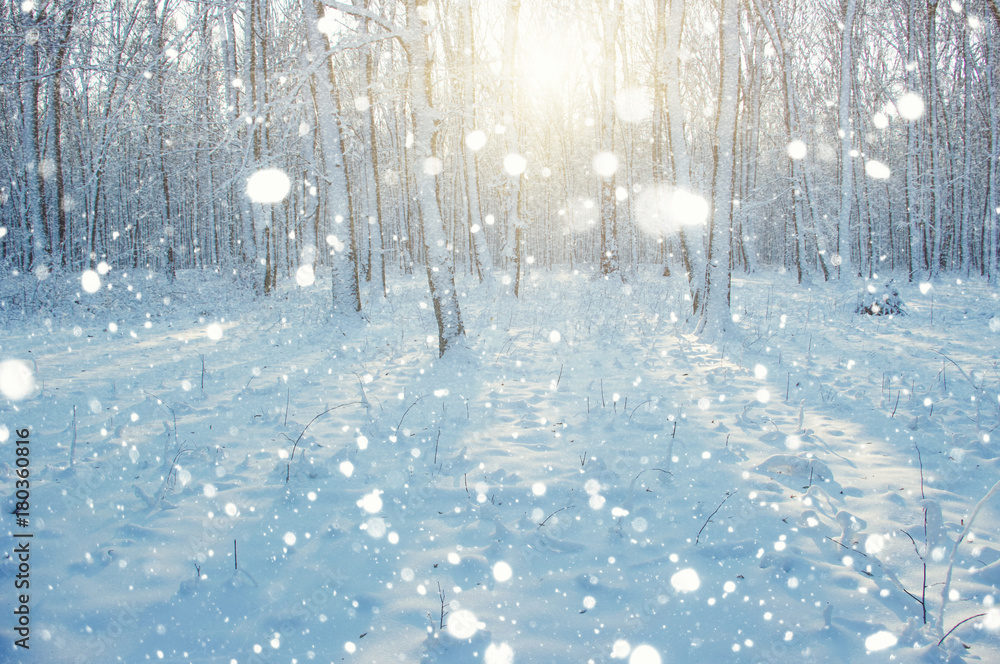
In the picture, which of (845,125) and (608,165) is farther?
(608,165)

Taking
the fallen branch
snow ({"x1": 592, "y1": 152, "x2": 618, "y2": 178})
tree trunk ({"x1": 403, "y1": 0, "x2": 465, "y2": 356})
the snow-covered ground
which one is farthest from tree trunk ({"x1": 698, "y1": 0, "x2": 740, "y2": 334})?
snow ({"x1": 592, "y1": 152, "x2": 618, "y2": 178})

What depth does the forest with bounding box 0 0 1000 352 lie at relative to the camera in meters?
7.59

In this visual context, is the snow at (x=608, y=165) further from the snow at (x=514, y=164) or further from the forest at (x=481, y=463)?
the snow at (x=514, y=164)

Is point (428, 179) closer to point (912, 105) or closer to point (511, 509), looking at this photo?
point (511, 509)

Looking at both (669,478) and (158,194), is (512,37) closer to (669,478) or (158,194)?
(669,478)

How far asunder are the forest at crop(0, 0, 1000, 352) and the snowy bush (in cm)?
350

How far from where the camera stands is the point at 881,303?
397 inches

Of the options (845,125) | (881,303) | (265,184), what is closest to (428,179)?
(265,184)

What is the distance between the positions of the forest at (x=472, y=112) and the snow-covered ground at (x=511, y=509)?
2587mm

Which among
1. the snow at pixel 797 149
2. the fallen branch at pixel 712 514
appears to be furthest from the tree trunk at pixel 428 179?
the snow at pixel 797 149

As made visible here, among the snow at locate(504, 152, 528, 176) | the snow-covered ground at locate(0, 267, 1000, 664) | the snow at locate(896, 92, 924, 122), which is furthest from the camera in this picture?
the snow at locate(896, 92, 924, 122)

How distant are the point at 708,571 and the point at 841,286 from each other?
14055 mm

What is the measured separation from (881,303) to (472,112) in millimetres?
9257

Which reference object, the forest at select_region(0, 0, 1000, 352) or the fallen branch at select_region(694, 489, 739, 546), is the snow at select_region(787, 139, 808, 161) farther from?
the fallen branch at select_region(694, 489, 739, 546)
